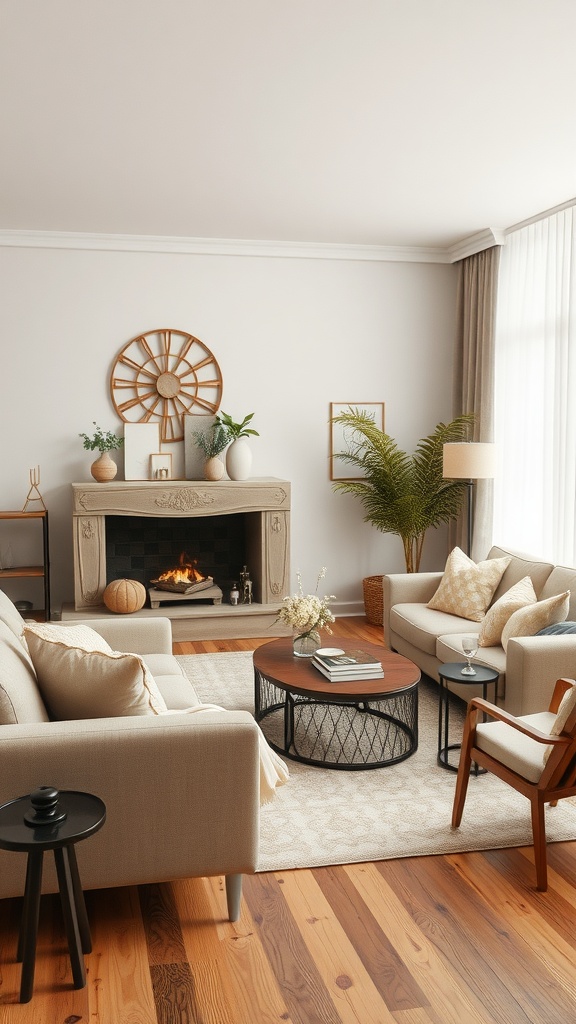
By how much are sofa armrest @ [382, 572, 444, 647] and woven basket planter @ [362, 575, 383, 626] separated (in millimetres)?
1074

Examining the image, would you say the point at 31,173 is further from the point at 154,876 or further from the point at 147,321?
the point at 154,876

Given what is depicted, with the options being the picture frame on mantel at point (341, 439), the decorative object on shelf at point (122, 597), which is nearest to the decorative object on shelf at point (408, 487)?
the picture frame on mantel at point (341, 439)

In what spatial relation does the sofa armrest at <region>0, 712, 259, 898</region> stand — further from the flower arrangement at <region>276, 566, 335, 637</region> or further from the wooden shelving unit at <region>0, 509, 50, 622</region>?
the wooden shelving unit at <region>0, 509, 50, 622</region>

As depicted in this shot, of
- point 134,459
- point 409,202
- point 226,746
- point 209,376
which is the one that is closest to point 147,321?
point 209,376

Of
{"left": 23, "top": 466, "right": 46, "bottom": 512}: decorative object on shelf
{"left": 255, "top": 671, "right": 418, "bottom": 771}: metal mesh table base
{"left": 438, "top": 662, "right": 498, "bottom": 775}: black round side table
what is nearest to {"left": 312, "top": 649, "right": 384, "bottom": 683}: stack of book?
{"left": 255, "top": 671, "right": 418, "bottom": 771}: metal mesh table base

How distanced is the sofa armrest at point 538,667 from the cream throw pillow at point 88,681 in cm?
169

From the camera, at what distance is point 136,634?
3883mm

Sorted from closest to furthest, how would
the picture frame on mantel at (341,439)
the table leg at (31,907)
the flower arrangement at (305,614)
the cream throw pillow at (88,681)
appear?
the table leg at (31,907)
the cream throw pillow at (88,681)
the flower arrangement at (305,614)
the picture frame on mantel at (341,439)

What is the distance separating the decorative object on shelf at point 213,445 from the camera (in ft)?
19.7

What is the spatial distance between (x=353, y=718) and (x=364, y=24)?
3.07 meters

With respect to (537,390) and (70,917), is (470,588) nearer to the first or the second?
(537,390)

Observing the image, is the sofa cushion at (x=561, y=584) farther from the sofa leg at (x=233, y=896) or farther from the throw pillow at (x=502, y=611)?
the sofa leg at (x=233, y=896)

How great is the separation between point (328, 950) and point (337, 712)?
2.03 meters

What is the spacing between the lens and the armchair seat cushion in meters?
2.71
